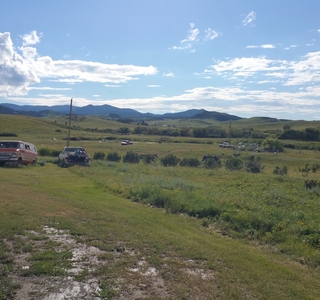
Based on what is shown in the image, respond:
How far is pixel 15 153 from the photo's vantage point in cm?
2538

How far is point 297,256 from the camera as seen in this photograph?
8391mm

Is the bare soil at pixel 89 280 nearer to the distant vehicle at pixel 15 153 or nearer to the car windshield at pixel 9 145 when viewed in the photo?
the distant vehicle at pixel 15 153

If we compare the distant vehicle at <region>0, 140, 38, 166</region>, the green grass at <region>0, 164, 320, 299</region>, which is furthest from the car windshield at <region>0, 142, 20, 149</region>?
the green grass at <region>0, 164, 320, 299</region>

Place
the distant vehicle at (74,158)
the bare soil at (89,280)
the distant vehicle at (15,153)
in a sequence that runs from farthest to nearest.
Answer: the distant vehicle at (74,158)
the distant vehicle at (15,153)
the bare soil at (89,280)

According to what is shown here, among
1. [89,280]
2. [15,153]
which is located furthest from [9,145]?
[89,280]

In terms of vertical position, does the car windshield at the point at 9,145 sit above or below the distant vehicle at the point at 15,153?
above

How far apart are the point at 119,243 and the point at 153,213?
14.1 feet

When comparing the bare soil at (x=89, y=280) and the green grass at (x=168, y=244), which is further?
the green grass at (x=168, y=244)

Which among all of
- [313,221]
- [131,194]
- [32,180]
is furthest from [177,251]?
[32,180]

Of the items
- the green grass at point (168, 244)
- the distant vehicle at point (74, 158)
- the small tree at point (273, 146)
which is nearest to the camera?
the green grass at point (168, 244)

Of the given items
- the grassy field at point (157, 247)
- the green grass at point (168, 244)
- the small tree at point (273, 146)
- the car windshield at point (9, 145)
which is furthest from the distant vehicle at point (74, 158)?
the small tree at point (273, 146)

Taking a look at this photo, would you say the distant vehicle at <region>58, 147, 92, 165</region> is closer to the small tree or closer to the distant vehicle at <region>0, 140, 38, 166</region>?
the distant vehicle at <region>0, 140, 38, 166</region>

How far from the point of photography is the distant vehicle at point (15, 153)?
82.2ft

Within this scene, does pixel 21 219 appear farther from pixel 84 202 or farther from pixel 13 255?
pixel 84 202
